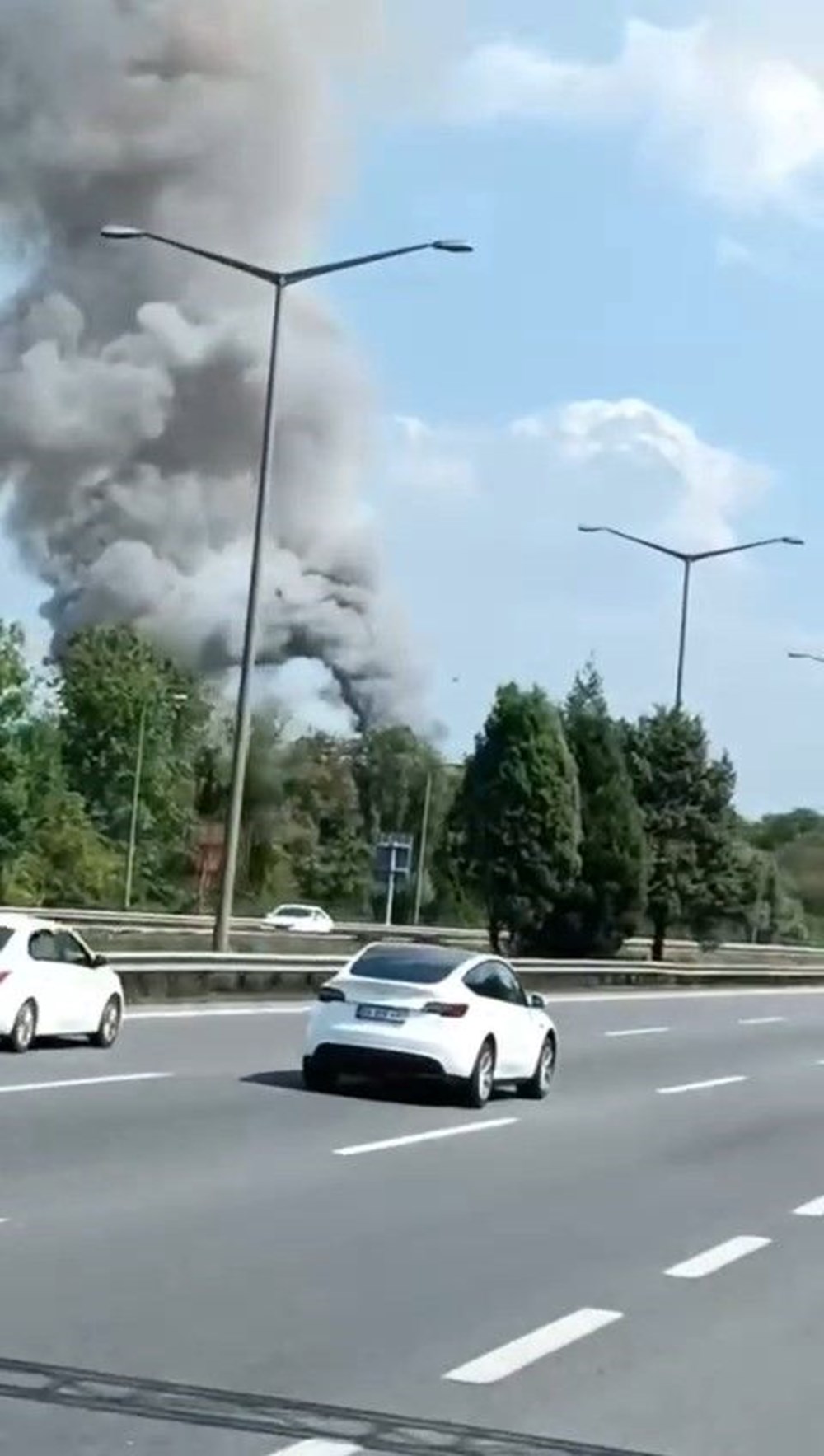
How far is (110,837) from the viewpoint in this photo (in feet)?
309

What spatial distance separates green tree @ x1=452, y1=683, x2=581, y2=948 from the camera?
67875 millimetres

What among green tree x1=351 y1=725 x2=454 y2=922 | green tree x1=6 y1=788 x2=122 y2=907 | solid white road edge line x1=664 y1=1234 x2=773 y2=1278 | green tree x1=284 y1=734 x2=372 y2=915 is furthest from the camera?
green tree x1=351 y1=725 x2=454 y2=922

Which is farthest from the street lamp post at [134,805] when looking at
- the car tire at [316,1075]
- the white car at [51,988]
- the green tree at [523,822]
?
the car tire at [316,1075]

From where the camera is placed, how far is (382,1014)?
75.3ft

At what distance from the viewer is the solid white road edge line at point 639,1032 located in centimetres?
3781

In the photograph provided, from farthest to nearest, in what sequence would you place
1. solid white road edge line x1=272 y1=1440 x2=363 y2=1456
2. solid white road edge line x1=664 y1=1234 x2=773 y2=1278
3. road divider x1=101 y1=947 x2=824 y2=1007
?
road divider x1=101 y1=947 x2=824 y2=1007 < solid white road edge line x1=664 y1=1234 x2=773 y2=1278 < solid white road edge line x1=272 y1=1440 x2=363 y2=1456

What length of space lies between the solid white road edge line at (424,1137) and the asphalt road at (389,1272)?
6cm

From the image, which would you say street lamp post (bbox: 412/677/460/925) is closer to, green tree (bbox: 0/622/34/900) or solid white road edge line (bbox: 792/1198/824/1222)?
green tree (bbox: 0/622/34/900)

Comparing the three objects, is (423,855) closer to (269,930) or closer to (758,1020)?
(269,930)

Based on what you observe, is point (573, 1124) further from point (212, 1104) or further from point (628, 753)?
point (628, 753)

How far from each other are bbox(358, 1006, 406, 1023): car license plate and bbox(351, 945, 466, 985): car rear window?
312 mm

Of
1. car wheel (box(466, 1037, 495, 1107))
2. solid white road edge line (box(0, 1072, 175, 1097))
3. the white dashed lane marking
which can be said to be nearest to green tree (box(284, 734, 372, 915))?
car wheel (box(466, 1037, 495, 1107))

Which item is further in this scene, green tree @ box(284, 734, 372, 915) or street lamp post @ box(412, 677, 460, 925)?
green tree @ box(284, 734, 372, 915)

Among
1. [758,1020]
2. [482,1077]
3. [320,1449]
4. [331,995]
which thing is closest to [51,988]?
[331,995]
